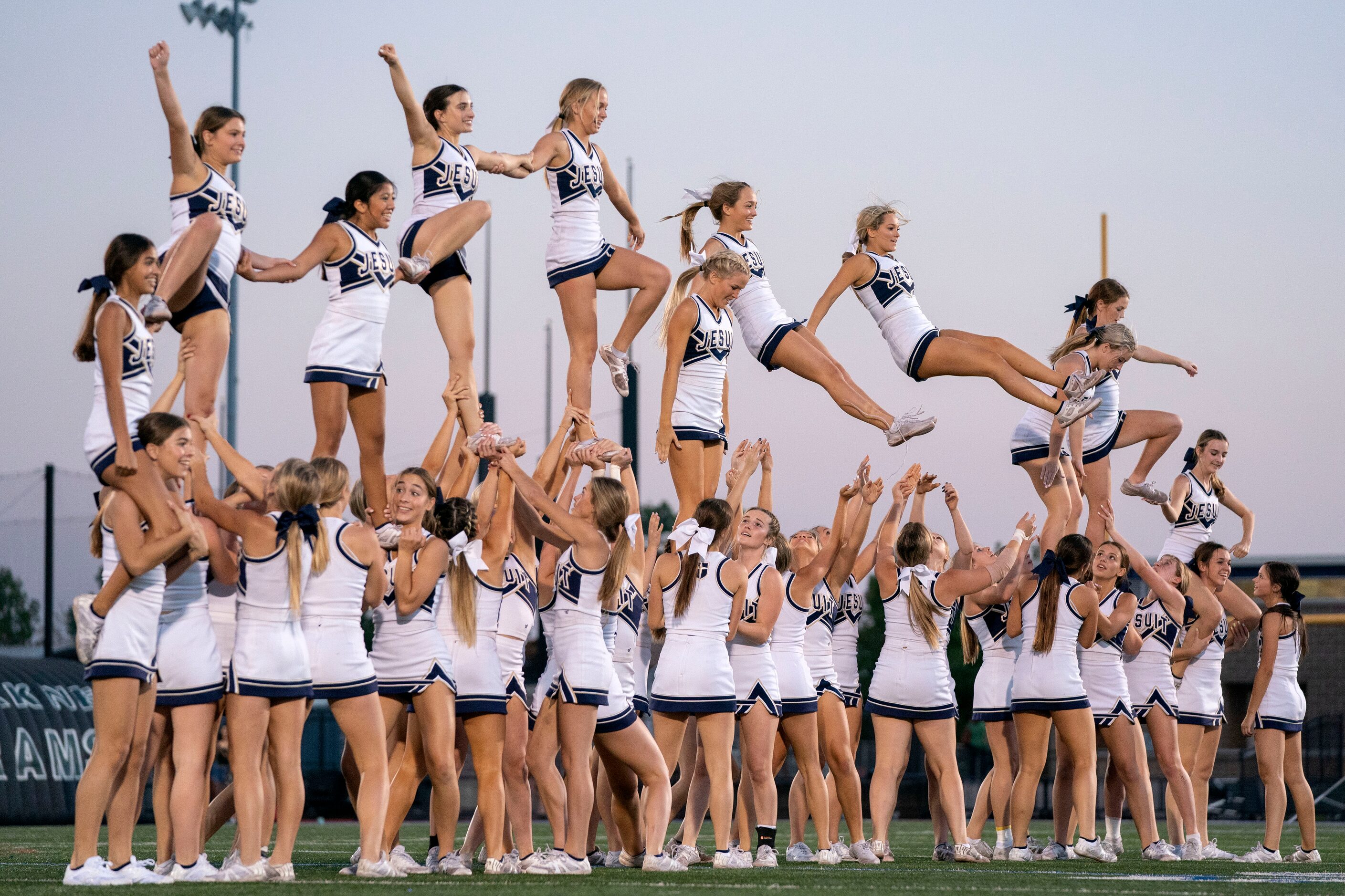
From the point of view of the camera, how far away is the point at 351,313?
28.9 feet

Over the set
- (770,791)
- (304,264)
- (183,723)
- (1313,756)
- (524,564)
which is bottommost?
(1313,756)

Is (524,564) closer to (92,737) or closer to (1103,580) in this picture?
(1103,580)

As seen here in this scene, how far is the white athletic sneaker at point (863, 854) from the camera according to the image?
1002 cm

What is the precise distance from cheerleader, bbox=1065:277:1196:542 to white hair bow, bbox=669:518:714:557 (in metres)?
3.42

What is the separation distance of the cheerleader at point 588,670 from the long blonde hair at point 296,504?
1.21m

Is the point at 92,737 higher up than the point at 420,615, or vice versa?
the point at 420,615

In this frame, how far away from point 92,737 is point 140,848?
20.7 feet

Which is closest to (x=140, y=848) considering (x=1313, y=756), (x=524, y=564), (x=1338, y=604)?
(x=524, y=564)

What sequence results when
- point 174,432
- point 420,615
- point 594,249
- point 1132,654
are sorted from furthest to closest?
1. point 1132,654
2. point 594,249
3. point 420,615
4. point 174,432

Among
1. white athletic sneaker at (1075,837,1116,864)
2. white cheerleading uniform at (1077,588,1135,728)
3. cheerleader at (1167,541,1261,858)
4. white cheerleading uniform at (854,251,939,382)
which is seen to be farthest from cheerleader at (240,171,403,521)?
cheerleader at (1167,541,1261,858)

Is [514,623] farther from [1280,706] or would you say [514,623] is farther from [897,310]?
[1280,706]

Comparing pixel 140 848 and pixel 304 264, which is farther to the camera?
pixel 140 848

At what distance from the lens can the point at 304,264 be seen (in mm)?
8500

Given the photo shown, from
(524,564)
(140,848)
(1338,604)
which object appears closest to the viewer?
(524,564)
